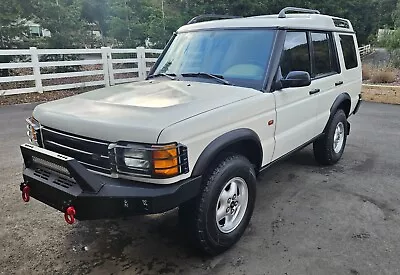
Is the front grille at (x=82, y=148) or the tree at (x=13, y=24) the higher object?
the tree at (x=13, y=24)

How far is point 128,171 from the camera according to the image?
2.51 metres

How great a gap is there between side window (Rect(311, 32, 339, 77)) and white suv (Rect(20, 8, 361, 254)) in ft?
0.09

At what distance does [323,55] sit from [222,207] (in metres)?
2.60

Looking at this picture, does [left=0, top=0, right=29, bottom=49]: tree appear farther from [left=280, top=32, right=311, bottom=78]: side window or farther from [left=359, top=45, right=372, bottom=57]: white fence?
[left=359, top=45, right=372, bottom=57]: white fence

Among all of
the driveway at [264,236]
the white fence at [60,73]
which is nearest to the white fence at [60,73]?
the white fence at [60,73]

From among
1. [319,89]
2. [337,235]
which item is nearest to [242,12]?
[319,89]

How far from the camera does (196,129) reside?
8.60 ft

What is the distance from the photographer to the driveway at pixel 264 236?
9.50 ft

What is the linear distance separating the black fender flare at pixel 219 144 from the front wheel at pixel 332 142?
2.04 metres

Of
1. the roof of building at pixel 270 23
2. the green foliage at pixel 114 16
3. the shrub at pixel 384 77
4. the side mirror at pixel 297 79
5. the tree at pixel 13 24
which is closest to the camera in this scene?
the side mirror at pixel 297 79

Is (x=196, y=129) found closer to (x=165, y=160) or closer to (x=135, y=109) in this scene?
(x=165, y=160)

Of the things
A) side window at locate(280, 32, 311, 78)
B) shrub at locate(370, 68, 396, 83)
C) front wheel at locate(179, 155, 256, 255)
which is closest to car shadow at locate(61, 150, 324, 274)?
front wheel at locate(179, 155, 256, 255)

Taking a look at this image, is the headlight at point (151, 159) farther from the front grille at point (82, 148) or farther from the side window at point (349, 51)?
the side window at point (349, 51)

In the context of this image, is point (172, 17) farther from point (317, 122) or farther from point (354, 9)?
point (354, 9)
